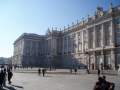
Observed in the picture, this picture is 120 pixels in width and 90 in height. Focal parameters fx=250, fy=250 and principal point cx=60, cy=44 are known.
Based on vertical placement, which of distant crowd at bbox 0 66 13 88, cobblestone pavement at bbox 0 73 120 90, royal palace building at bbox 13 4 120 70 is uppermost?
royal palace building at bbox 13 4 120 70

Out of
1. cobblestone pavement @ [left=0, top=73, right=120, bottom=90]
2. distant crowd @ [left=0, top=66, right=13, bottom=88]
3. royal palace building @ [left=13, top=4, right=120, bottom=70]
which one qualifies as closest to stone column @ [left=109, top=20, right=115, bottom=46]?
royal palace building @ [left=13, top=4, right=120, bottom=70]

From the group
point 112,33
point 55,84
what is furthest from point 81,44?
point 55,84

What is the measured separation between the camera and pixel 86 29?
7875 centimetres

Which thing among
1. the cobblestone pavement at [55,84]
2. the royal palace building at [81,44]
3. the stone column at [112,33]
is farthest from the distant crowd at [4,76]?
the stone column at [112,33]

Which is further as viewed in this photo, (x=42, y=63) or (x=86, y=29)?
(x=42, y=63)

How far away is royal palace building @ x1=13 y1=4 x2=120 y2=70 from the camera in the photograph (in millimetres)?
63800

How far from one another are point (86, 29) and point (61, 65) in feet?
82.0

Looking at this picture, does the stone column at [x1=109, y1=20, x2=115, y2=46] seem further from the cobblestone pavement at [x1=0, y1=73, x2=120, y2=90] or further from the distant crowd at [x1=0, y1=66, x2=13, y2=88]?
the distant crowd at [x1=0, y1=66, x2=13, y2=88]

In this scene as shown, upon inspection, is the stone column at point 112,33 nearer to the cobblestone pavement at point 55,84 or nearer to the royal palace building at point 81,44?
the royal palace building at point 81,44

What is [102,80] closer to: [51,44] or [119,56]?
[119,56]

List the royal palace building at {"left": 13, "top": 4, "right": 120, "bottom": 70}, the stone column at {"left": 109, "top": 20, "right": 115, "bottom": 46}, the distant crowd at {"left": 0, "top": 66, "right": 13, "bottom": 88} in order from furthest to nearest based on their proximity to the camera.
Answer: the royal palace building at {"left": 13, "top": 4, "right": 120, "bottom": 70}, the stone column at {"left": 109, "top": 20, "right": 115, "bottom": 46}, the distant crowd at {"left": 0, "top": 66, "right": 13, "bottom": 88}

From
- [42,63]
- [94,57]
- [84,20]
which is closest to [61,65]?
[42,63]

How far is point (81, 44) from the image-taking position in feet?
278

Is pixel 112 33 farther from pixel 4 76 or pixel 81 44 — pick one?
pixel 4 76
